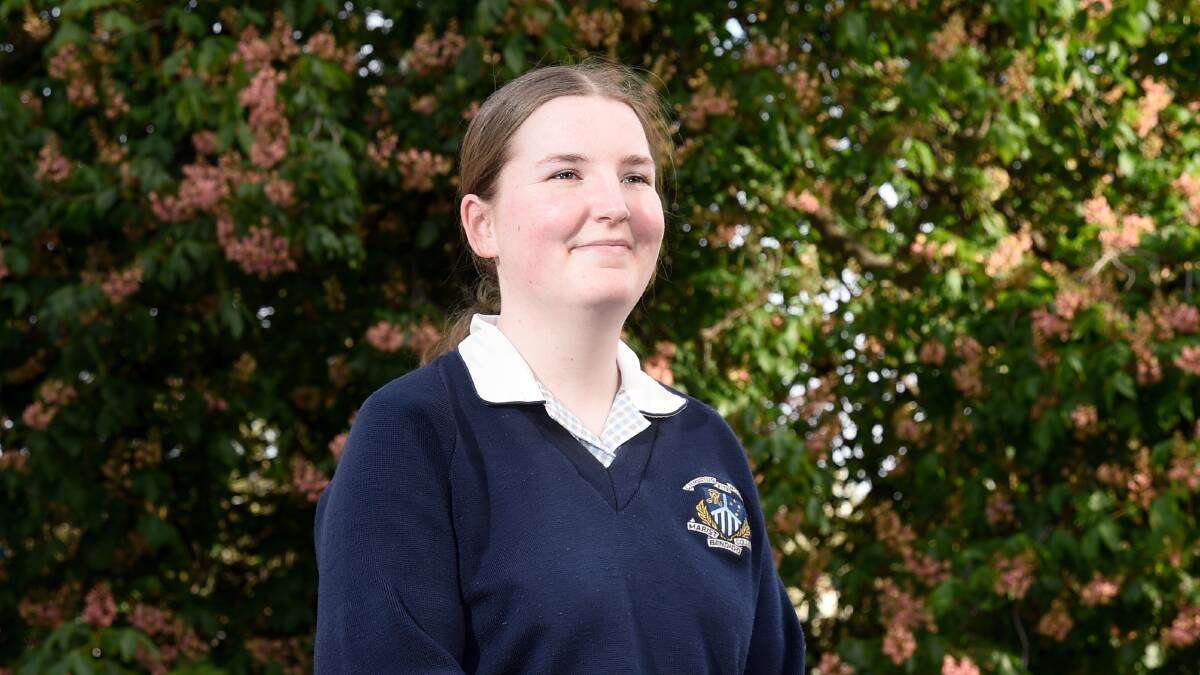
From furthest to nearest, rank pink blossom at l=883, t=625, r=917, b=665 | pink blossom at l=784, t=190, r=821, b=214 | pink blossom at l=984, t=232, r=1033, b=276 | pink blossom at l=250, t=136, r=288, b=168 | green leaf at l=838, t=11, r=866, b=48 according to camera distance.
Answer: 1. pink blossom at l=784, t=190, r=821, b=214
2. pink blossom at l=984, t=232, r=1033, b=276
3. green leaf at l=838, t=11, r=866, b=48
4. pink blossom at l=883, t=625, r=917, b=665
5. pink blossom at l=250, t=136, r=288, b=168

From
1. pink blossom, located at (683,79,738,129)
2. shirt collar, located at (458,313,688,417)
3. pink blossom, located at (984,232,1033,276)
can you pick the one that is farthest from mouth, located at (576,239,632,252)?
pink blossom, located at (984,232,1033,276)

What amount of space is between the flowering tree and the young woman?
2340mm

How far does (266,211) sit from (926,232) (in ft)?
8.80

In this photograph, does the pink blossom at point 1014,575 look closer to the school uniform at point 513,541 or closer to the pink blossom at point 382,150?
the pink blossom at point 382,150

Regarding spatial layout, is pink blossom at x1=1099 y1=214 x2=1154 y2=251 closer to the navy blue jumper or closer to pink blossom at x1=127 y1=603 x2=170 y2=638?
pink blossom at x1=127 y1=603 x2=170 y2=638

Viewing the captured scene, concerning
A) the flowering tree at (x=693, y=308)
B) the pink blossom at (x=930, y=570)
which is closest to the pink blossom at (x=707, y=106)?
the flowering tree at (x=693, y=308)

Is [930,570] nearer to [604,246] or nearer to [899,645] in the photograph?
[899,645]

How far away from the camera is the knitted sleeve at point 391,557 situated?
4.34ft

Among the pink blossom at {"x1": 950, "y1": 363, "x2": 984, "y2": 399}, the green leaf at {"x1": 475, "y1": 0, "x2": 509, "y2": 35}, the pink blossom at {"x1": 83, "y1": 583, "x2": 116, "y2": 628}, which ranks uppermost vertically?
the green leaf at {"x1": 475, "y1": 0, "x2": 509, "y2": 35}

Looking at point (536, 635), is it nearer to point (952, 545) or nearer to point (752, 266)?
point (952, 545)

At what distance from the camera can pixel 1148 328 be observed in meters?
4.07

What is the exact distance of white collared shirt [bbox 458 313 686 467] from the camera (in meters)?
1.49

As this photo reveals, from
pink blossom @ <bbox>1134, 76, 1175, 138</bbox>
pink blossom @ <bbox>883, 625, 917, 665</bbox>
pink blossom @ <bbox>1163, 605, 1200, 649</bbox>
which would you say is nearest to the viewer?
pink blossom @ <bbox>883, 625, 917, 665</bbox>

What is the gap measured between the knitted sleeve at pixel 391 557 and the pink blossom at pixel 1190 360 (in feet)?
10.1
